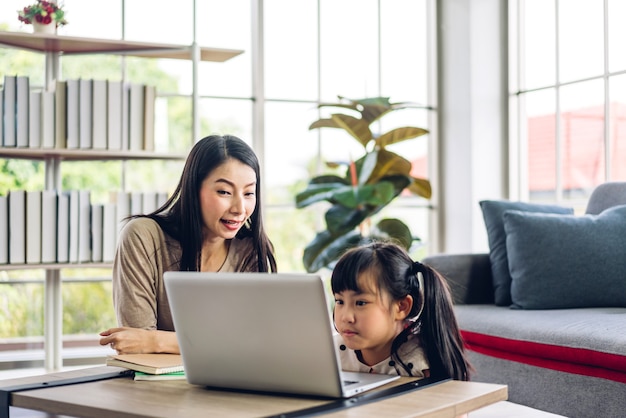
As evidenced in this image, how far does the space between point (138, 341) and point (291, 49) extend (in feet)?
10.0

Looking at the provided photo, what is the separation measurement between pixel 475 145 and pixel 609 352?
229 centimetres

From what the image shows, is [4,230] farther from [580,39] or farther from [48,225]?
[580,39]

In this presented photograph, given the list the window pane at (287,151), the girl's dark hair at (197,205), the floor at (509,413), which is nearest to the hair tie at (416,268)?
the floor at (509,413)

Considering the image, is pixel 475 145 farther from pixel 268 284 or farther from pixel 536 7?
pixel 268 284

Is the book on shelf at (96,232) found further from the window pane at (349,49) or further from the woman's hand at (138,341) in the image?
the woman's hand at (138,341)

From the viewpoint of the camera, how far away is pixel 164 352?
1743mm

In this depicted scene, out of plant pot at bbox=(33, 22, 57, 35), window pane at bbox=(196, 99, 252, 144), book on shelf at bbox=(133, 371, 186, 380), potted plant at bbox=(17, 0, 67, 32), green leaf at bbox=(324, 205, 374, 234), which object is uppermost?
potted plant at bbox=(17, 0, 67, 32)

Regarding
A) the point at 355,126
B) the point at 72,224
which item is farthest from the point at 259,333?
the point at 355,126

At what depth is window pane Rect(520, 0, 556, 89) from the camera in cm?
438

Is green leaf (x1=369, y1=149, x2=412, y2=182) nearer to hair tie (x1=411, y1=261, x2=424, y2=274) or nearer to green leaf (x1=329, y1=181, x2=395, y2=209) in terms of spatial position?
green leaf (x1=329, y1=181, x2=395, y2=209)

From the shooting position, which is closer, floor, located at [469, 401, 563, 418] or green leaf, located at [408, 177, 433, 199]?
floor, located at [469, 401, 563, 418]

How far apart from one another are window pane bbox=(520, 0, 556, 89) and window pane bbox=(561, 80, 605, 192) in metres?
0.20

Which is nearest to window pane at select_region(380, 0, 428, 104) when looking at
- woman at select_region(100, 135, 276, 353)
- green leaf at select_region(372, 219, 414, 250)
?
green leaf at select_region(372, 219, 414, 250)

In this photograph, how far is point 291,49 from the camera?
4543mm
